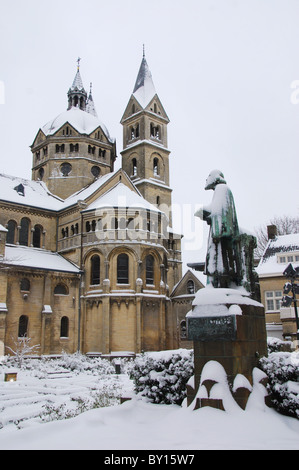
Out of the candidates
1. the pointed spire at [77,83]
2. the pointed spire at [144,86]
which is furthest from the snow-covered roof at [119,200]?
the pointed spire at [77,83]

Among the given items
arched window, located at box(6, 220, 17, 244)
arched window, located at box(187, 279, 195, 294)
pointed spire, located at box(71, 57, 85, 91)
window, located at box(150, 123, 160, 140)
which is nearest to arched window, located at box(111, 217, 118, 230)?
arched window, located at box(6, 220, 17, 244)

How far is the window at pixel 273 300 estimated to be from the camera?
32.5 m

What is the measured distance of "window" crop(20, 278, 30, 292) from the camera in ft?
111

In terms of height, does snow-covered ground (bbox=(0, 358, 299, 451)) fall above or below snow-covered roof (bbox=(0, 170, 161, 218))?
below

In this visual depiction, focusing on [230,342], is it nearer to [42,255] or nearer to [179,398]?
[179,398]

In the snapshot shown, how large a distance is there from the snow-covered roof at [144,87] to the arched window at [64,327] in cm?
2807

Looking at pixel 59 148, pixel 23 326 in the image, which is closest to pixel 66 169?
pixel 59 148

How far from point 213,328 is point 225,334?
0.25 meters

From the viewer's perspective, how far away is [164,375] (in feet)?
30.3

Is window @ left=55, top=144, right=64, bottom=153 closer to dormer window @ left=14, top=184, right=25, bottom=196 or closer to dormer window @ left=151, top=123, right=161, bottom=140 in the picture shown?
dormer window @ left=14, top=184, right=25, bottom=196

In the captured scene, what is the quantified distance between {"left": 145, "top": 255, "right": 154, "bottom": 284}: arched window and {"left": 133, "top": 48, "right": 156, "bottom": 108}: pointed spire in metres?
21.8

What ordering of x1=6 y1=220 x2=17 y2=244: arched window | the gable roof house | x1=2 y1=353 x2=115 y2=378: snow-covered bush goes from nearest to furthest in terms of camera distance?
x1=2 y1=353 x2=115 y2=378: snow-covered bush
the gable roof house
x1=6 y1=220 x2=17 y2=244: arched window

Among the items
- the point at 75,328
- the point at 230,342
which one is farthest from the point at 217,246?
the point at 75,328
